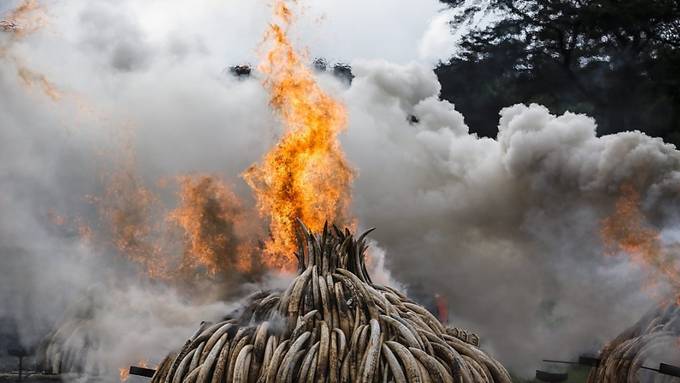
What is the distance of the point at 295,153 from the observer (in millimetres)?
11633

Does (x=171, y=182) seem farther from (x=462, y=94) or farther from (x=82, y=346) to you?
(x=462, y=94)

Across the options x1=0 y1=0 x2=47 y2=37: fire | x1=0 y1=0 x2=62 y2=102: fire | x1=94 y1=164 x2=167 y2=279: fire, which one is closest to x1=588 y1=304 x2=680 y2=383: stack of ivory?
x1=94 y1=164 x2=167 y2=279: fire

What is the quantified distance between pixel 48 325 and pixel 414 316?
816 centimetres

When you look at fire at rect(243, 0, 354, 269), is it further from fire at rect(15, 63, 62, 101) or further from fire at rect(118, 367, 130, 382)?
fire at rect(15, 63, 62, 101)

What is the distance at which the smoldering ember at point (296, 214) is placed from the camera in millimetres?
10648

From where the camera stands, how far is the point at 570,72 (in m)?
24.2

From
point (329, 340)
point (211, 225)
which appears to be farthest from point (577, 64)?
point (329, 340)

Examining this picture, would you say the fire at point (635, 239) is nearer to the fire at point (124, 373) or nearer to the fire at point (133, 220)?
the fire at point (124, 373)

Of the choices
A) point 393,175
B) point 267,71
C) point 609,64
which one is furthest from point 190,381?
point 609,64

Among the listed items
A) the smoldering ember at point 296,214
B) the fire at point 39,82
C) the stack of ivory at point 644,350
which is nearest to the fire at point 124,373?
the smoldering ember at point 296,214

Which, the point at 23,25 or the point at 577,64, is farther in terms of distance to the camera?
the point at 577,64

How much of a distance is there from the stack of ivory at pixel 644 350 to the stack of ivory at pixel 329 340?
277 cm

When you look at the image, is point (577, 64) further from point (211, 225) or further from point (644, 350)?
point (644, 350)

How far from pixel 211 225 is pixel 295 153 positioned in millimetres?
5124
